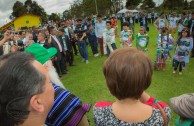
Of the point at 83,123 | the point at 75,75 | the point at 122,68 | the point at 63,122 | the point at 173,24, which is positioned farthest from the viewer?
the point at 173,24

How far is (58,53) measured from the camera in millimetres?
7836

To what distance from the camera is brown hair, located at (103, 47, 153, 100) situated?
155cm

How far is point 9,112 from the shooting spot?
3.59 feet

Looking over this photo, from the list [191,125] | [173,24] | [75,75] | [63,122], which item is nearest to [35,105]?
[63,122]

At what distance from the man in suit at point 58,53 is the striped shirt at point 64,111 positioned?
5.70m

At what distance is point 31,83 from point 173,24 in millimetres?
17656

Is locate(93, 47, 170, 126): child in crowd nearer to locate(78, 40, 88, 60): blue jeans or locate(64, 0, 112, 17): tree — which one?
locate(78, 40, 88, 60): blue jeans

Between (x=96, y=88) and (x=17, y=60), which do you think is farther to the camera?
(x=96, y=88)

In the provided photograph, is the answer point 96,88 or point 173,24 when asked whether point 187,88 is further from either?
point 173,24

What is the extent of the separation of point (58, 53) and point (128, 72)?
21.3 feet

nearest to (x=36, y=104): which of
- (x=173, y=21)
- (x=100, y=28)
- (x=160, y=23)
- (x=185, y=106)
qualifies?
(x=185, y=106)

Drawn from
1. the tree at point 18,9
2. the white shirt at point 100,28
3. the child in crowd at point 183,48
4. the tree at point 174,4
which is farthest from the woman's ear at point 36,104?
the tree at point 18,9

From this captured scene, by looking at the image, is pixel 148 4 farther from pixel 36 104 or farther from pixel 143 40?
pixel 36 104

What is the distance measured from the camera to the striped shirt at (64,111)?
2.07 meters
